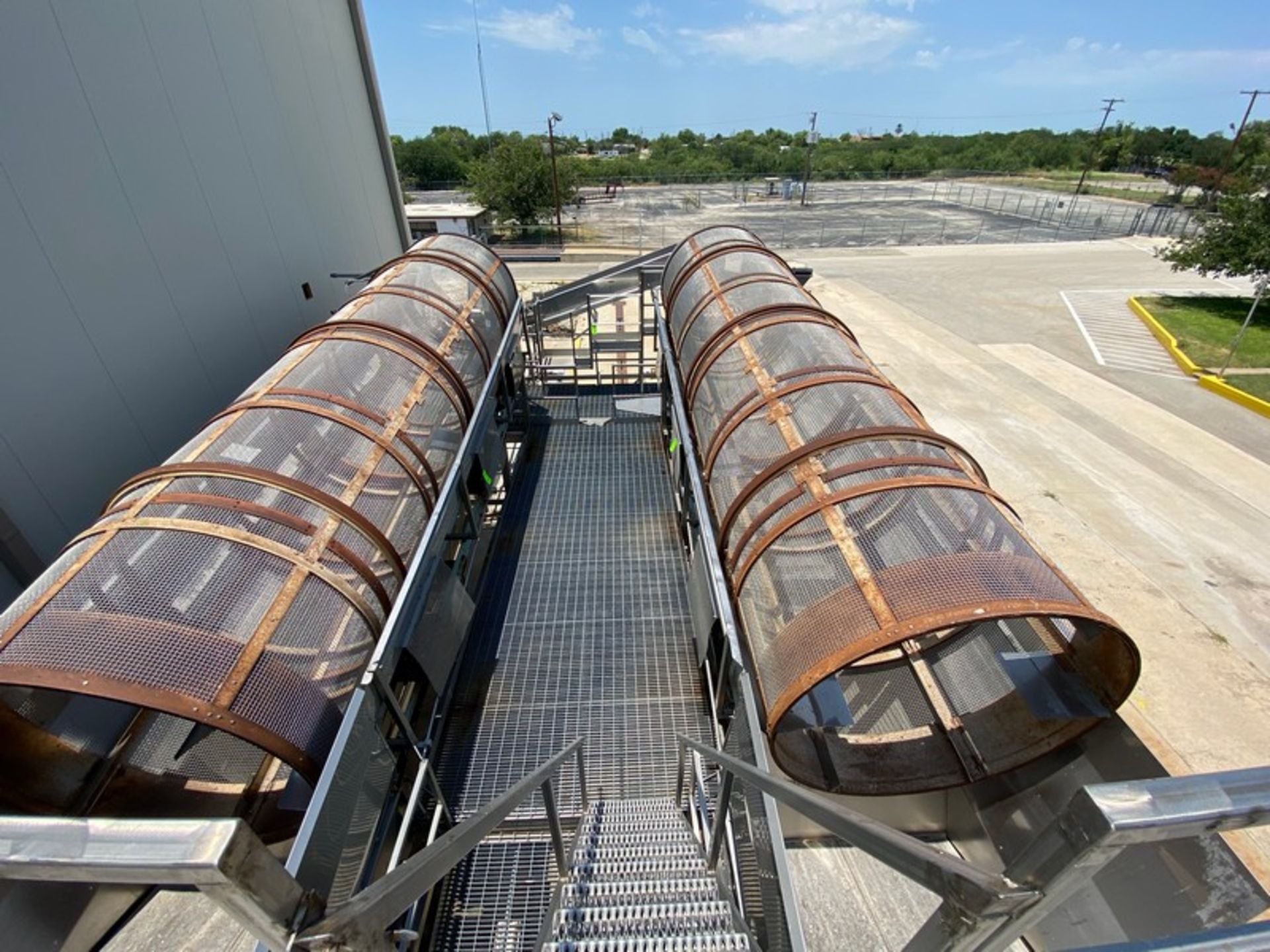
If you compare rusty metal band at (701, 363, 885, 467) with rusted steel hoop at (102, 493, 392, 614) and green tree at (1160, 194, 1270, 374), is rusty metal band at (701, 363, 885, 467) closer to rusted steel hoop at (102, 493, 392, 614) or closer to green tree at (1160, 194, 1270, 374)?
rusted steel hoop at (102, 493, 392, 614)

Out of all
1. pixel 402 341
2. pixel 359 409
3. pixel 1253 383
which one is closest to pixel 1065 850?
pixel 359 409

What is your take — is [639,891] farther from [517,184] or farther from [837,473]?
[517,184]

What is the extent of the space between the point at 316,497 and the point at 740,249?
7204 millimetres

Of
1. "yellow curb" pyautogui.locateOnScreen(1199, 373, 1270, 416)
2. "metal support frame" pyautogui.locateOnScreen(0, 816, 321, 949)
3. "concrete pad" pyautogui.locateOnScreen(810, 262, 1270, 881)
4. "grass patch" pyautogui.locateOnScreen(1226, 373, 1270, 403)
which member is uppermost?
"metal support frame" pyautogui.locateOnScreen(0, 816, 321, 949)

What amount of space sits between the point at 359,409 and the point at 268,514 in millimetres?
1615

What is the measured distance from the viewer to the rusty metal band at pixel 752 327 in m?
6.50

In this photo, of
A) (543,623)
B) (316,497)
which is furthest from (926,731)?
(316,497)

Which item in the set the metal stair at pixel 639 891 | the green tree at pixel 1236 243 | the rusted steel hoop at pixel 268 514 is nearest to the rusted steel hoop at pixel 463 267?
the rusted steel hoop at pixel 268 514

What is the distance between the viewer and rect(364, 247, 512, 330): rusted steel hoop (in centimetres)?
877

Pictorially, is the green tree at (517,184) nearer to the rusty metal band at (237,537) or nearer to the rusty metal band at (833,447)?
the rusty metal band at (833,447)

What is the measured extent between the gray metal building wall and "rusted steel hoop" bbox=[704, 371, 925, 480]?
22.4 feet

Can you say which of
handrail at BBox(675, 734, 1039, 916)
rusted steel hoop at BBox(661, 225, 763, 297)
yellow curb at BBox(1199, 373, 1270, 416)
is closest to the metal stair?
handrail at BBox(675, 734, 1039, 916)

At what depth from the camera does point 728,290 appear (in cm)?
762

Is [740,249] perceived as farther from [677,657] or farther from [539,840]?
[539,840]
